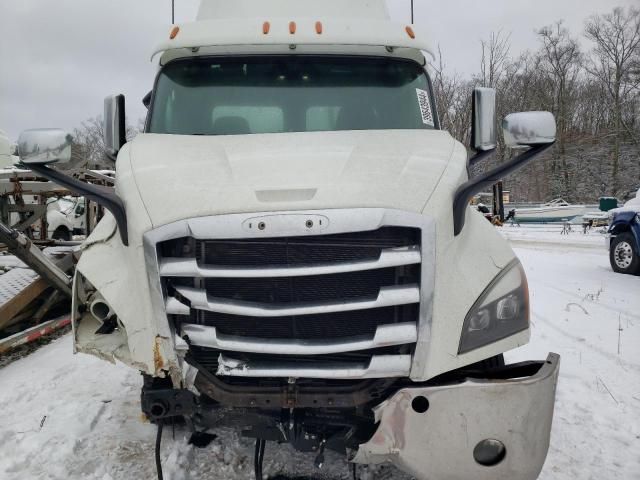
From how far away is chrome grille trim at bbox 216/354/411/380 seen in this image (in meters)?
2.21

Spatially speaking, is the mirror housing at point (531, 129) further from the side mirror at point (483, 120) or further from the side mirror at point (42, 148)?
the side mirror at point (42, 148)

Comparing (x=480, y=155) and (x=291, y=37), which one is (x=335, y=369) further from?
(x=291, y=37)

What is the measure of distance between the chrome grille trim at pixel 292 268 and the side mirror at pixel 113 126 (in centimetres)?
189

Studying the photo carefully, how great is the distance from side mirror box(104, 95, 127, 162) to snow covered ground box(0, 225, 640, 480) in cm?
196

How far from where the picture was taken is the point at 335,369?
7.29 ft

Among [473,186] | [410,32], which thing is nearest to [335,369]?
[473,186]

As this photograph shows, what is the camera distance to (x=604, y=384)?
4098 millimetres

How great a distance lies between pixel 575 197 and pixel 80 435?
43777 mm

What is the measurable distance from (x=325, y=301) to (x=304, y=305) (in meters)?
0.10

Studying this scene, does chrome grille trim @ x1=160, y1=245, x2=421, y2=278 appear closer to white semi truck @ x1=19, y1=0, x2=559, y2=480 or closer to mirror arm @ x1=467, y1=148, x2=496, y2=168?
white semi truck @ x1=19, y1=0, x2=559, y2=480

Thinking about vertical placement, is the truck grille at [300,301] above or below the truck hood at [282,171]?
below

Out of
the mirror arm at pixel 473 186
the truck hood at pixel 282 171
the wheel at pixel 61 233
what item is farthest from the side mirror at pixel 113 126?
the wheel at pixel 61 233

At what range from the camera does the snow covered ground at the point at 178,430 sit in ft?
9.62

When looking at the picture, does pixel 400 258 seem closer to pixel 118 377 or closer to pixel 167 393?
pixel 167 393
